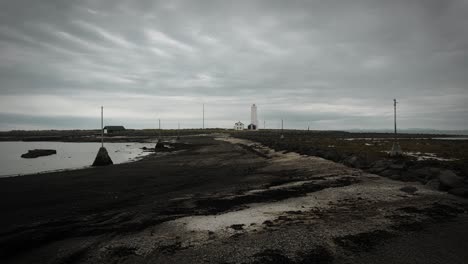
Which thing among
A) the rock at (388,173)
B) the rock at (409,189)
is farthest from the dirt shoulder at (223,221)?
the rock at (388,173)

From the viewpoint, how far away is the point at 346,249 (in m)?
7.21

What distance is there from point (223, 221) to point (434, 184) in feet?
34.3

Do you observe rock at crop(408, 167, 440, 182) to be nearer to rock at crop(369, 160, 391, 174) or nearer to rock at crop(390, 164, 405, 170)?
rock at crop(390, 164, 405, 170)

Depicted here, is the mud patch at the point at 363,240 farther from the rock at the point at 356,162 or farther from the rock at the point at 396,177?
the rock at the point at 356,162

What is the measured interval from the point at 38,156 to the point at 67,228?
41720 mm

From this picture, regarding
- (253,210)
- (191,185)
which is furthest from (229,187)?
(253,210)

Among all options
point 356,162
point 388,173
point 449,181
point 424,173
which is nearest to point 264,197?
point 449,181

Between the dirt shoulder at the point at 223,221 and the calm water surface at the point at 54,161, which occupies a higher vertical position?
the dirt shoulder at the point at 223,221

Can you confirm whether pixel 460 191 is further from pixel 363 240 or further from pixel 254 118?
pixel 254 118

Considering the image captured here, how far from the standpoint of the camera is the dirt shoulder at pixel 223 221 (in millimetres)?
7242

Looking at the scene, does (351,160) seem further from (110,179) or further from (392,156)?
(110,179)

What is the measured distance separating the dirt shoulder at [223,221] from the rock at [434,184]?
49cm

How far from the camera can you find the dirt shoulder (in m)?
7.24

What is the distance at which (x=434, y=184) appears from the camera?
1398cm
